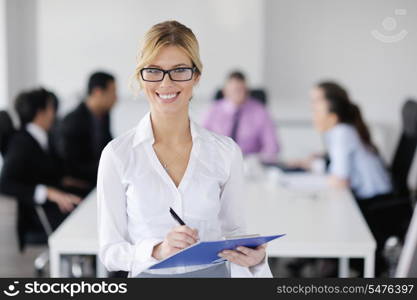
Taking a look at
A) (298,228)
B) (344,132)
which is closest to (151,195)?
(298,228)

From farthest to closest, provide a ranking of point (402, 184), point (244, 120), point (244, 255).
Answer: point (244, 120) < point (402, 184) < point (244, 255)

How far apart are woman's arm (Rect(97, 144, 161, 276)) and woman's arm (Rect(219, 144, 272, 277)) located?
163mm

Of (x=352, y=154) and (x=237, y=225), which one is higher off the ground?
(x=237, y=225)

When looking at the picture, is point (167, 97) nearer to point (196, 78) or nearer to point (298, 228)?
point (196, 78)

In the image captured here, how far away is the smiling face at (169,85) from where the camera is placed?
1.30 meters

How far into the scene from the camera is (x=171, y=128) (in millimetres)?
1411

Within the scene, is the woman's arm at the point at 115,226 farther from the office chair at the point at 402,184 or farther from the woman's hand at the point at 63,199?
the office chair at the point at 402,184

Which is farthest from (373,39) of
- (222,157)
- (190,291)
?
(190,291)

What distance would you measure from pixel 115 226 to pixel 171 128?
0.75 ft

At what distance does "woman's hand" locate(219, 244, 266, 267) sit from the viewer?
1350 millimetres

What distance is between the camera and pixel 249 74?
4.89m

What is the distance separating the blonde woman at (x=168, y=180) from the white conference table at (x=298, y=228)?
779 millimetres

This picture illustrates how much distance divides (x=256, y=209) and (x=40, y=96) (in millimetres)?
1061

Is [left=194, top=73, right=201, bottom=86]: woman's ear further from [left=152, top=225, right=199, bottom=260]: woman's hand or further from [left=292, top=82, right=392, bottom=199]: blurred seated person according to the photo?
[left=292, top=82, right=392, bottom=199]: blurred seated person
